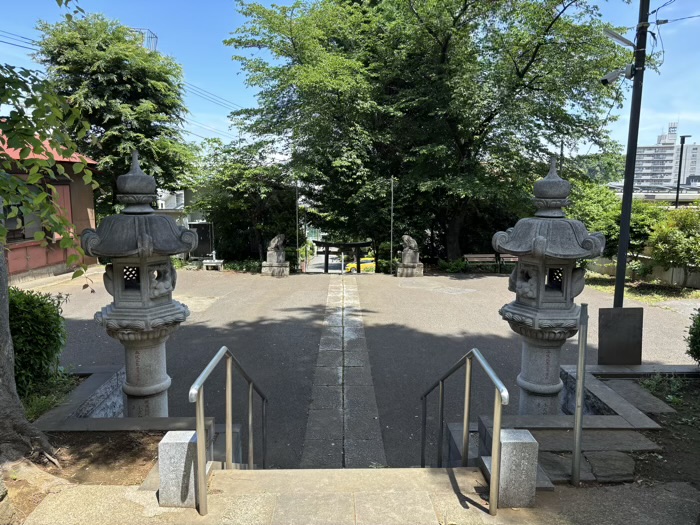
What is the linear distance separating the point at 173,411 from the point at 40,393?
4.77ft

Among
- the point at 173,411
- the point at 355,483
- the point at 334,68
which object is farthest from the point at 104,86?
the point at 355,483

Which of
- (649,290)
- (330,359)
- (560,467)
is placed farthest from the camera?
(649,290)

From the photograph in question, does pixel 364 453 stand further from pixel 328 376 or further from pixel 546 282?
pixel 546 282

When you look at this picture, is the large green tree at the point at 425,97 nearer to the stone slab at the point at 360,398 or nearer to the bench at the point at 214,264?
the bench at the point at 214,264

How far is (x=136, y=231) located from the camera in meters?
4.04

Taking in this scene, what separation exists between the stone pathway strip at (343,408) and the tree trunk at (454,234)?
387 inches

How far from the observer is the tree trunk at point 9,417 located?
322cm

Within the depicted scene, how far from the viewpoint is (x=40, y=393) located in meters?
4.52

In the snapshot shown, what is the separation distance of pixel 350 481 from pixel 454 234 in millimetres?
15625

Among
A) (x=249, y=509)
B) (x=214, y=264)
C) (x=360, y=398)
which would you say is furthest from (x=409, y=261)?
(x=249, y=509)

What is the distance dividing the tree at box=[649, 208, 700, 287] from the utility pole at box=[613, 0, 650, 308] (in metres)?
7.73

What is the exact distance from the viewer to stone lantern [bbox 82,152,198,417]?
4023 mm

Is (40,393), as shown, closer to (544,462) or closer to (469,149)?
(544,462)

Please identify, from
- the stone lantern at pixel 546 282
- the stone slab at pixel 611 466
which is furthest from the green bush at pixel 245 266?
the stone slab at pixel 611 466
